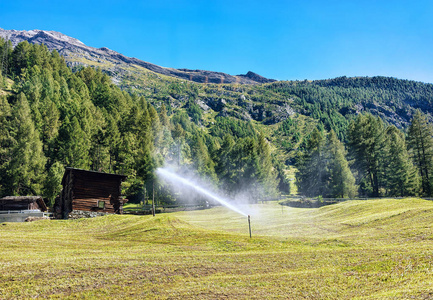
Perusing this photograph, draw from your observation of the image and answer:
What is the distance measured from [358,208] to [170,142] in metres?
53.8

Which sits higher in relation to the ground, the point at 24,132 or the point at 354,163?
the point at 24,132

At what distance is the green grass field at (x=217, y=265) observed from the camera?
468 inches

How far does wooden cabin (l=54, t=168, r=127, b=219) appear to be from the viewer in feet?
133

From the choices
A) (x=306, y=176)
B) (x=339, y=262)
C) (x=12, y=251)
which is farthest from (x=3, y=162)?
(x=306, y=176)

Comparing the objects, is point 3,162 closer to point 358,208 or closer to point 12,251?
point 12,251

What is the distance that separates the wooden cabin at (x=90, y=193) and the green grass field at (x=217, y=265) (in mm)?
15877

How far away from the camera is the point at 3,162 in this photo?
54719mm

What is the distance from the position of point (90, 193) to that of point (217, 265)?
31.2 metres

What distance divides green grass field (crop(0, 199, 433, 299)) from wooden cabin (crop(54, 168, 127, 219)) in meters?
15.9

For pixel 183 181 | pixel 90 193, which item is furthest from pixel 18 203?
pixel 183 181

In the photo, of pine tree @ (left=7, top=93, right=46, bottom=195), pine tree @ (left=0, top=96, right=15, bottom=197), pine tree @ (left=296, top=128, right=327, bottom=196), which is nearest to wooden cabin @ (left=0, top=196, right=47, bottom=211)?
pine tree @ (left=7, top=93, right=46, bottom=195)

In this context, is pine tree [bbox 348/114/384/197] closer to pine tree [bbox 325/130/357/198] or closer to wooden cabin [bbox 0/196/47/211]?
pine tree [bbox 325/130/357/198]

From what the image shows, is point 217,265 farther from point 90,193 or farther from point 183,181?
point 183,181

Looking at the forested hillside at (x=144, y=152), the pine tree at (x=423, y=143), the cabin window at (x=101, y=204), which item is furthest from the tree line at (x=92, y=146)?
the pine tree at (x=423, y=143)
